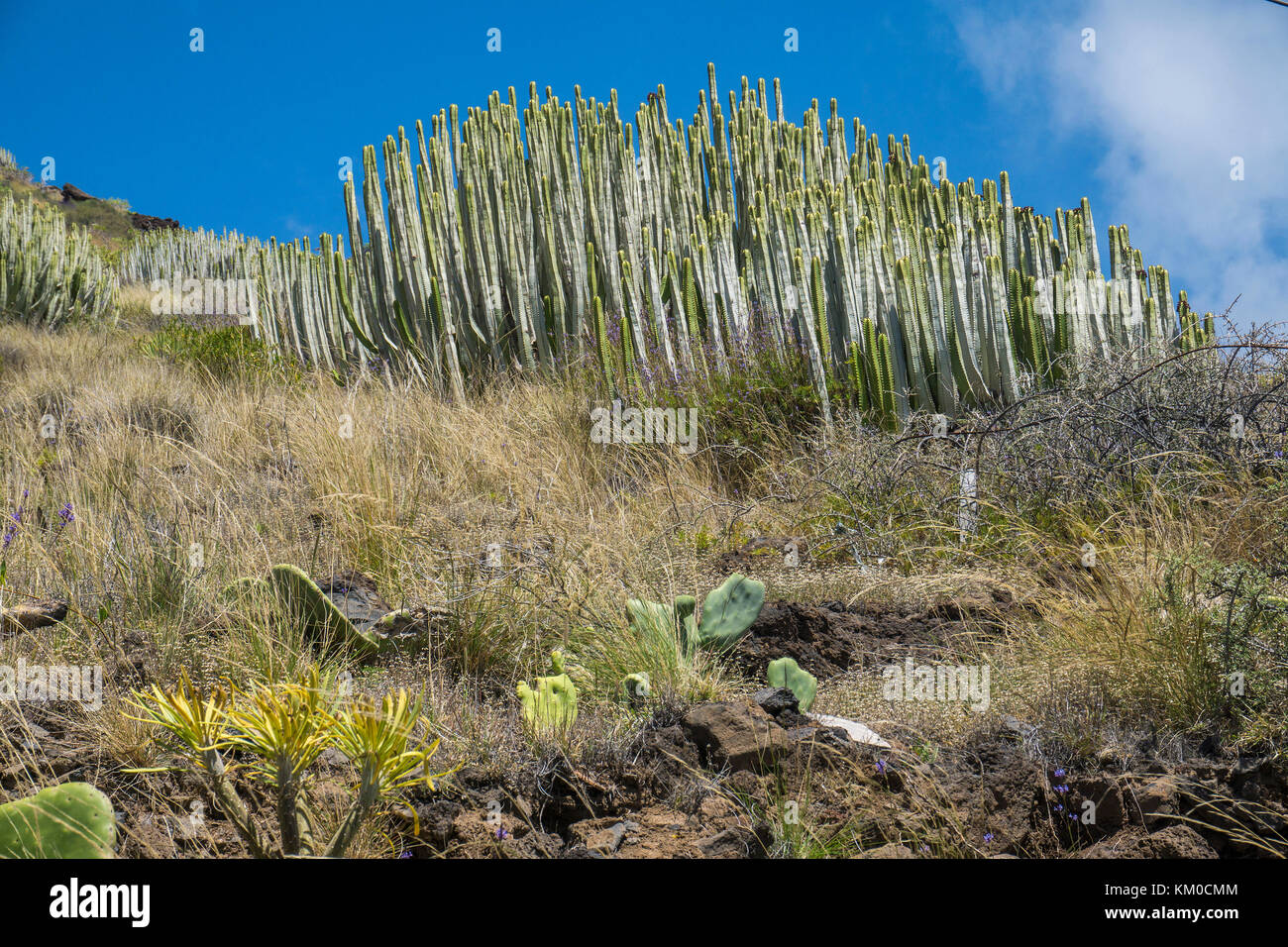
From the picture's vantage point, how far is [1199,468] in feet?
14.6

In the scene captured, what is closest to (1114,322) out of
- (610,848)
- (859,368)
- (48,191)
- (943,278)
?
(943,278)

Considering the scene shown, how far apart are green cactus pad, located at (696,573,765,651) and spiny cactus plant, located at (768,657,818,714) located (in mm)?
271

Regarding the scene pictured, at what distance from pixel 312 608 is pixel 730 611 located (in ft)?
4.71

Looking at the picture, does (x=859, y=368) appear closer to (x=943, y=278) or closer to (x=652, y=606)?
(x=943, y=278)

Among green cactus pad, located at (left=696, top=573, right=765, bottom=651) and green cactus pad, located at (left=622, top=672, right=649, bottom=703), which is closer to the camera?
green cactus pad, located at (left=622, top=672, right=649, bottom=703)

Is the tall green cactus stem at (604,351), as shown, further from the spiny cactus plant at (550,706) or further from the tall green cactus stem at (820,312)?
the spiny cactus plant at (550,706)

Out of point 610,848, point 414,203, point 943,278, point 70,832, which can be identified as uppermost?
point 414,203

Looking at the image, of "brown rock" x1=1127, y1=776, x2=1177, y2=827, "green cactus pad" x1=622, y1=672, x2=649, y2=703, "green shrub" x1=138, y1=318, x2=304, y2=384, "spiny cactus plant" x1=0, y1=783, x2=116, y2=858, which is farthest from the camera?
"green shrub" x1=138, y1=318, x2=304, y2=384

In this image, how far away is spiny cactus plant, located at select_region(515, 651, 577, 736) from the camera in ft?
8.13

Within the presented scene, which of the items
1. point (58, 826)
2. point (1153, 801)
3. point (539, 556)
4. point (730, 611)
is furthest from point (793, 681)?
point (58, 826)

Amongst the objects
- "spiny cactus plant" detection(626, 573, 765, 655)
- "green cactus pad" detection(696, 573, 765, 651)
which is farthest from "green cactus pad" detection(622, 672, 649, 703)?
"green cactus pad" detection(696, 573, 765, 651)

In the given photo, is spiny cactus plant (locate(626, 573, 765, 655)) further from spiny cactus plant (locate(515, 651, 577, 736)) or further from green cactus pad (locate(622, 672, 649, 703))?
spiny cactus plant (locate(515, 651, 577, 736))

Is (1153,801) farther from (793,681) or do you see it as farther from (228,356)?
(228,356)

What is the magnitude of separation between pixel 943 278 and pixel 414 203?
18.6 feet
